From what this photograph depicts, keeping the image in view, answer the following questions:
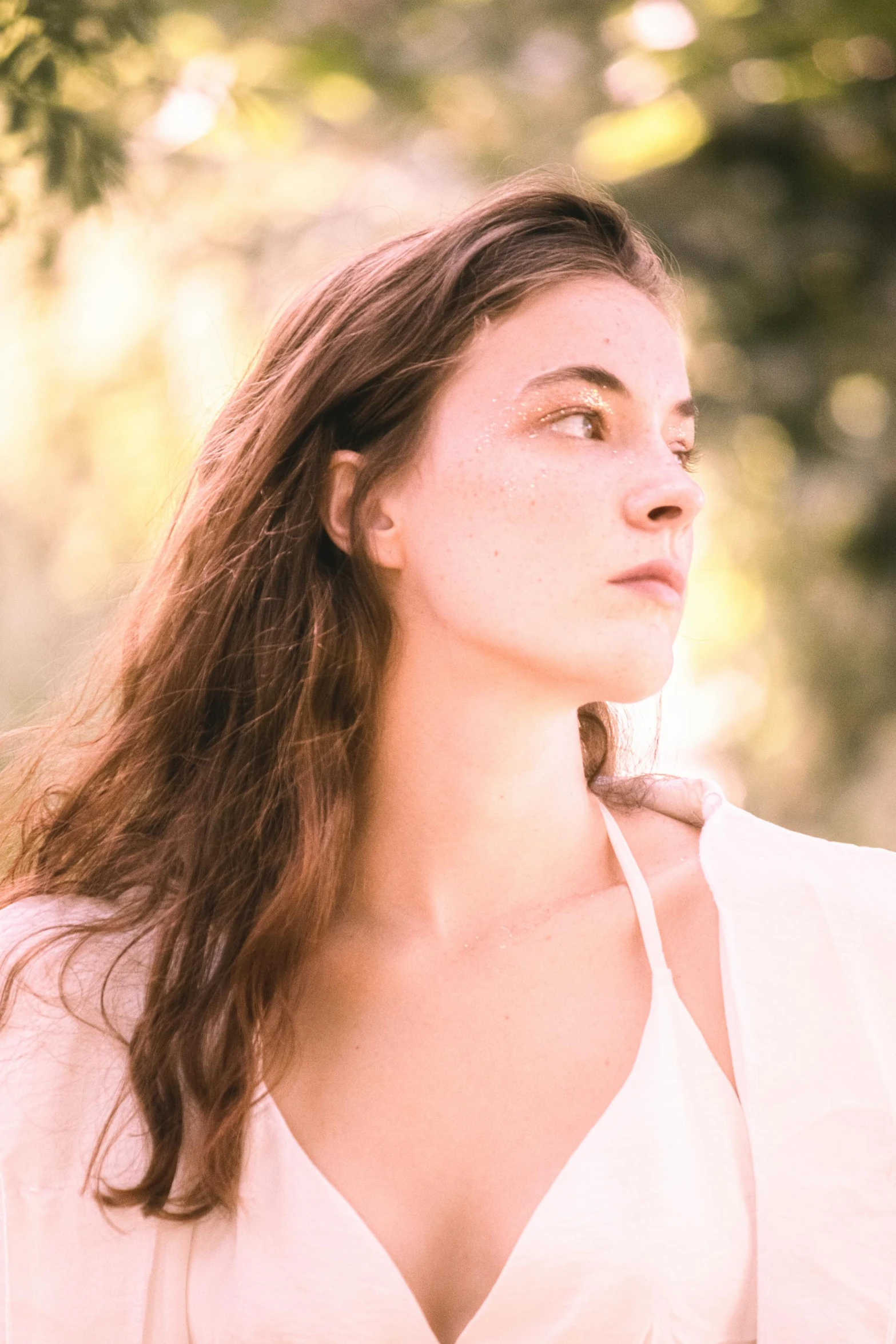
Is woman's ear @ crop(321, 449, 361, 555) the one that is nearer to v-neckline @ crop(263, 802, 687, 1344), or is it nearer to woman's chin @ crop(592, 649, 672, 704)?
woman's chin @ crop(592, 649, 672, 704)

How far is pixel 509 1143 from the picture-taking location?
150cm

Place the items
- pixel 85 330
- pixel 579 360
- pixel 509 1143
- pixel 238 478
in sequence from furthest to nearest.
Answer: pixel 85 330 → pixel 238 478 → pixel 579 360 → pixel 509 1143

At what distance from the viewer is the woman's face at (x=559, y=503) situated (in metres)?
1.54

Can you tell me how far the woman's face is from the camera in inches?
60.8

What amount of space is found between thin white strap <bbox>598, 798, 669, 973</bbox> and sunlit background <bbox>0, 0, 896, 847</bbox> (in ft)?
1.47

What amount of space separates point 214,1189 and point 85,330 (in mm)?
1280

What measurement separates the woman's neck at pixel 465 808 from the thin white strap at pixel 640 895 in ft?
0.08

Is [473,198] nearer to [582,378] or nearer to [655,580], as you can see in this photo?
[582,378]

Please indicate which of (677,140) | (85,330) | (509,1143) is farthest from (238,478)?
(509,1143)

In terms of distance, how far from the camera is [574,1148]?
1.49 metres

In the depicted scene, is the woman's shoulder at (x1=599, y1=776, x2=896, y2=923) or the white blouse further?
the woman's shoulder at (x1=599, y1=776, x2=896, y2=923)

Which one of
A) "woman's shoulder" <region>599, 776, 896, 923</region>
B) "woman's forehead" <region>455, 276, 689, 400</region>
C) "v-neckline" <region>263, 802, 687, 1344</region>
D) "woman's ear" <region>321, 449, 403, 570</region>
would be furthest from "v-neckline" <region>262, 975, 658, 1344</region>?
"woman's forehead" <region>455, 276, 689, 400</region>

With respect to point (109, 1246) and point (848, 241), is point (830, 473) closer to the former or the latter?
point (848, 241)

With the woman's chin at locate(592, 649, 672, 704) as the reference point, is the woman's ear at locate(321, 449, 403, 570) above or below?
above
